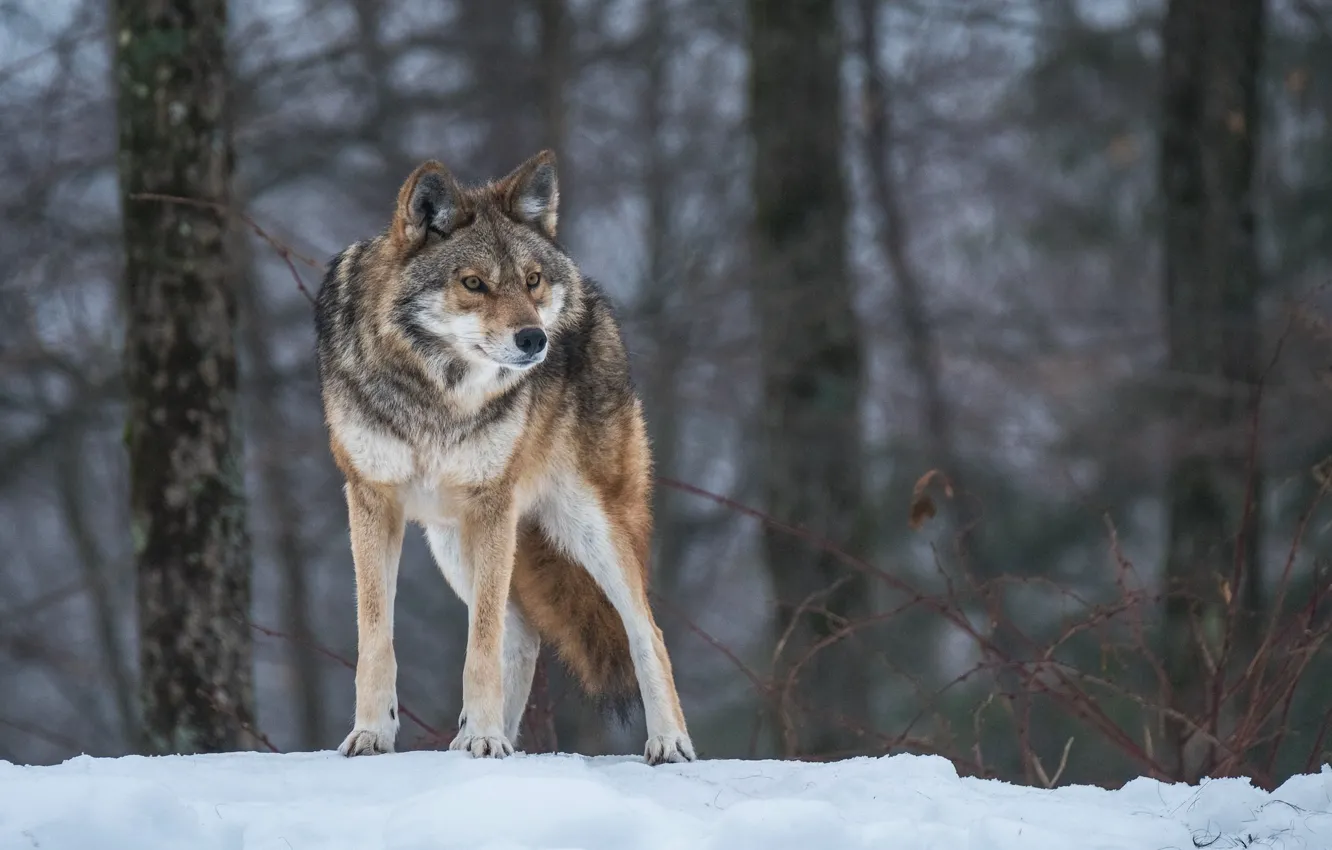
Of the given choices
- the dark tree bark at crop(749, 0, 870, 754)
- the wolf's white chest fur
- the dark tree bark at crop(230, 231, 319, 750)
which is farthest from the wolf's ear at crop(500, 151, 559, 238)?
the dark tree bark at crop(230, 231, 319, 750)

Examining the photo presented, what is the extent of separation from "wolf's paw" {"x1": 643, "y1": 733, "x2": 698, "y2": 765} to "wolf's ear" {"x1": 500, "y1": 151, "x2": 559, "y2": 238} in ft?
6.09

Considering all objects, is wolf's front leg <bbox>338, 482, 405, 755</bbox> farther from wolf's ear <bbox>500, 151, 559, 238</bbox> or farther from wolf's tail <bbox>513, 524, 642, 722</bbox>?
wolf's ear <bbox>500, 151, 559, 238</bbox>

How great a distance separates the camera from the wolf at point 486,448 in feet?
16.0

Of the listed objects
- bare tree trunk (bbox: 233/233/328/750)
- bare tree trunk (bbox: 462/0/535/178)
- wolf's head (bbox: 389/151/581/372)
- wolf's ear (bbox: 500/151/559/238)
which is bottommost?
bare tree trunk (bbox: 233/233/328/750)

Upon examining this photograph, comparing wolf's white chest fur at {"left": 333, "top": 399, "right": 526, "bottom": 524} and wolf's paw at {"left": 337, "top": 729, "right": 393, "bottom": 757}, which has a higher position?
wolf's white chest fur at {"left": 333, "top": 399, "right": 526, "bottom": 524}

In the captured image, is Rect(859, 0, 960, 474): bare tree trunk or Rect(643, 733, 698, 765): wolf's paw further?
Rect(859, 0, 960, 474): bare tree trunk

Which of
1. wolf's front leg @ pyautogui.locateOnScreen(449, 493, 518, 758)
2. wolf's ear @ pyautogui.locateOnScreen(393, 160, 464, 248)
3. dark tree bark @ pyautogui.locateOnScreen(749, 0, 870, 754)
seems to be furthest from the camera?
dark tree bark @ pyautogui.locateOnScreen(749, 0, 870, 754)

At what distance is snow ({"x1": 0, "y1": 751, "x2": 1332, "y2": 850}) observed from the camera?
3.38 meters

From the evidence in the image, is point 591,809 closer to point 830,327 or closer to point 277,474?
point 830,327

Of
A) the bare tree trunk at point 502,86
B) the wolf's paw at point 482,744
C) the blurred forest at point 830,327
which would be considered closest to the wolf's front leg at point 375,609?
the wolf's paw at point 482,744

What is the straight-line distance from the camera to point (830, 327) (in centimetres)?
969

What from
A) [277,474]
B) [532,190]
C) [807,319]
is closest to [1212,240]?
[807,319]

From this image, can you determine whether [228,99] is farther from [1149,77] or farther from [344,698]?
[344,698]

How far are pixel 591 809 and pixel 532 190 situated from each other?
245 cm
